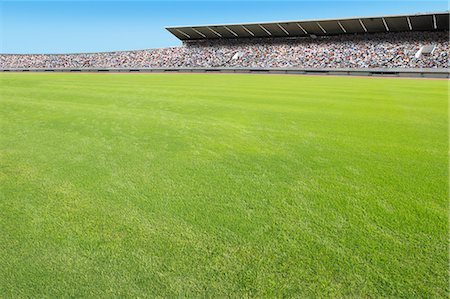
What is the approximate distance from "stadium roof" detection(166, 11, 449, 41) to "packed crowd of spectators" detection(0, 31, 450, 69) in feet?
3.15

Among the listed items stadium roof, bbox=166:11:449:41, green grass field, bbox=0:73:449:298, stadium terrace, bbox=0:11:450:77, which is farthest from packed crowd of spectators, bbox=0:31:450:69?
green grass field, bbox=0:73:449:298

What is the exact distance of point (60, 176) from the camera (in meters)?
5.07

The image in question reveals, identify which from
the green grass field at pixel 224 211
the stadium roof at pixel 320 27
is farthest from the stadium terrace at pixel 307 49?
the green grass field at pixel 224 211

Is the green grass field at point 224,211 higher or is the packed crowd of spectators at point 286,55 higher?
the packed crowd of spectators at point 286,55

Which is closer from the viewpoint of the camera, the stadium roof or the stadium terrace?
the stadium terrace

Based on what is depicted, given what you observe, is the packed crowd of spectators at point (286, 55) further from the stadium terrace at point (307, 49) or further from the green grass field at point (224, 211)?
the green grass field at point (224, 211)

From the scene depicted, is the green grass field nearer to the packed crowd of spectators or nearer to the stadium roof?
the packed crowd of spectators

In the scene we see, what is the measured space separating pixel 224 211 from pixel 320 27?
131 feet

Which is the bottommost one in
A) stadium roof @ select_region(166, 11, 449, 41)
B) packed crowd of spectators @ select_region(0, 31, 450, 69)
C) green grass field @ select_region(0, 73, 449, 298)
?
green grass field @ select_region(0, 73, 449, 298)

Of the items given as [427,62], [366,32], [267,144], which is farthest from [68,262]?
[366,32]

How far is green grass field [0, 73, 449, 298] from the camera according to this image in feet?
9.09

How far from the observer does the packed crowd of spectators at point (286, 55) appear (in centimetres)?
3419

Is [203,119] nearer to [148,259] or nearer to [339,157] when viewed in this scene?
[339,157]

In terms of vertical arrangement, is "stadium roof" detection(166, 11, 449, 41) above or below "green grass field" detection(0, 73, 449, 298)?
above
